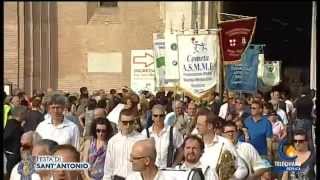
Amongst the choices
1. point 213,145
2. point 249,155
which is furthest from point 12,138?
point 249,155

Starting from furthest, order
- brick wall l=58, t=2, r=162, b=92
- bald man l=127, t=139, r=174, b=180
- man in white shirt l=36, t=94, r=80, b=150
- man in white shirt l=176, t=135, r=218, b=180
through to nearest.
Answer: man in white shirt l=36, t=94, r=80, b=150 → brick wall l=58, t=2, r=162, b=92 → man in white shirt l=176, t=135, r=218, b=180 → bald man l=127, t=139, r=174, b=180

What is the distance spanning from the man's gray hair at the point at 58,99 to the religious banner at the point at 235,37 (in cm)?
99

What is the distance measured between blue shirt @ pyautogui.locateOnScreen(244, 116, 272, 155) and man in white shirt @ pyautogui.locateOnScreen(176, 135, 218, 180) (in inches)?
13.9

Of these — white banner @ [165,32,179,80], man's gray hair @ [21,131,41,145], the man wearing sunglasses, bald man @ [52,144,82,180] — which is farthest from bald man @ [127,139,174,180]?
the man wearing sunglasses

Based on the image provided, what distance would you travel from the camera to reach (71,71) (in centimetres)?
900

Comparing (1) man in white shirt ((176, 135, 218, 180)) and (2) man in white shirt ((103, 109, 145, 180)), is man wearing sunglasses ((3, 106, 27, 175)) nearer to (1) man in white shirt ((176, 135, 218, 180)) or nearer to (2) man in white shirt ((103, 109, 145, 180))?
(2) man in white shirt ((103, 109, 145, 180))

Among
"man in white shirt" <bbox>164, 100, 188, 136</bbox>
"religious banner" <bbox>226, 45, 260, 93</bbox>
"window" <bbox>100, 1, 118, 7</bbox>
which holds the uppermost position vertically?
"window" <bbox>100, 1, 118, 7</bbox>

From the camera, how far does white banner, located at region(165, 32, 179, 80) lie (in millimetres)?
9148

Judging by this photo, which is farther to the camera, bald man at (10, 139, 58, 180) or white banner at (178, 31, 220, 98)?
white banner at (178, 31, 220, 98)

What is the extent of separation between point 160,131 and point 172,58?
0.47 metres

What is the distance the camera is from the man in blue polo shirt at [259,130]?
9133 millimetres

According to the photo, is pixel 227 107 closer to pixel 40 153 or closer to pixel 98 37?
pixel 98 37

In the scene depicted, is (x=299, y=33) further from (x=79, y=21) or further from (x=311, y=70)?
(x=79, y=21)

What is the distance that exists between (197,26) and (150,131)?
2.25ft
